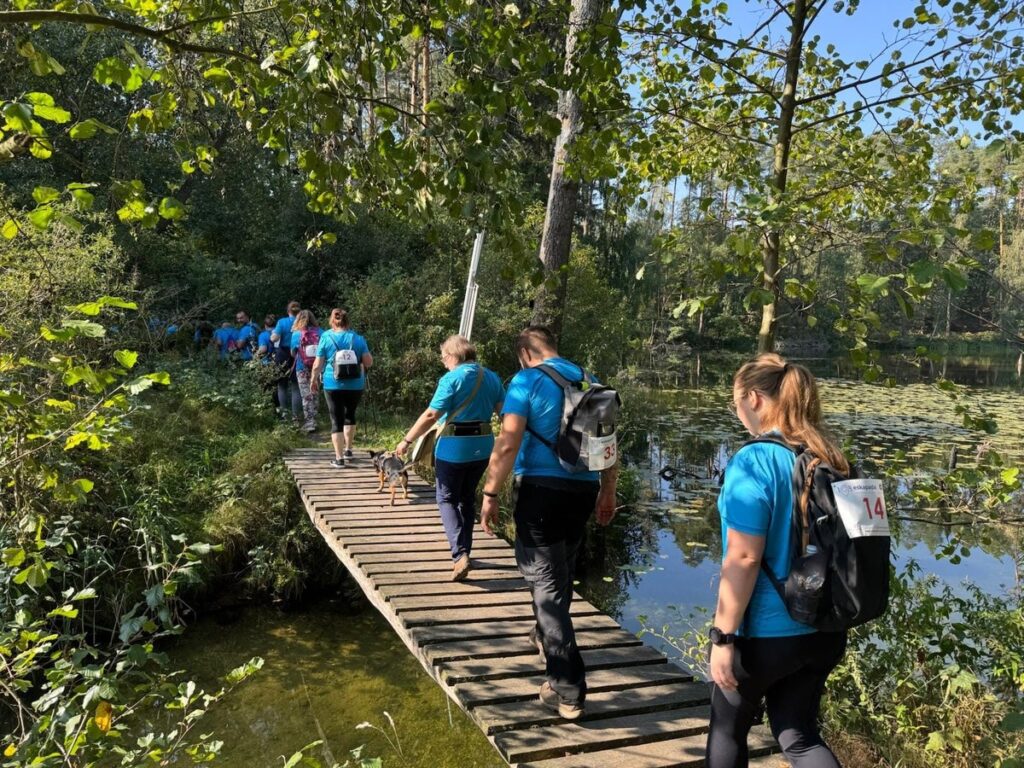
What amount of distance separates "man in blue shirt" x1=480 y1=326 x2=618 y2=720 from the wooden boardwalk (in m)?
0.24

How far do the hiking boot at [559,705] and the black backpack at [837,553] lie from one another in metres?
1.57

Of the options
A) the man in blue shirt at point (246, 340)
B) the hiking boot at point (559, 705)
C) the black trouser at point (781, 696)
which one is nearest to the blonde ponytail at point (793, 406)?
the black trouser at point (781, 696)

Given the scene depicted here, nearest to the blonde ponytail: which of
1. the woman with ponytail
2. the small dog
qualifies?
the woman with ponytail

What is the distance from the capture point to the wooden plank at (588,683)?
11.6 ft

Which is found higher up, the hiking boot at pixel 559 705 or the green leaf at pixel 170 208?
the green leaf at pixel 170 208

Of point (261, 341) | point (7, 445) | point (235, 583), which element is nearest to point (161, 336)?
point (261, 341)

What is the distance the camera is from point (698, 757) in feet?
10.4

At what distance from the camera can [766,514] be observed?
2193mm

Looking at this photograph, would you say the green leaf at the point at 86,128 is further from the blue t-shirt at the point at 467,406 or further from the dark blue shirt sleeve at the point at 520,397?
the blue t-shirt at the point at 467,406

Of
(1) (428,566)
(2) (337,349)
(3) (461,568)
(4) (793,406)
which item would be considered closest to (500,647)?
(3) (461,568)

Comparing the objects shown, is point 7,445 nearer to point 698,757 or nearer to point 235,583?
point 698,757

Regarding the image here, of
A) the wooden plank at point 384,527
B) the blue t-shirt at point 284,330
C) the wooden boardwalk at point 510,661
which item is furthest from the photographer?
the blue t-shirt at point 284,330

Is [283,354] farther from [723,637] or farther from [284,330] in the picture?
[723,637]

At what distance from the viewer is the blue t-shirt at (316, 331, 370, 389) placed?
7.41 metres
